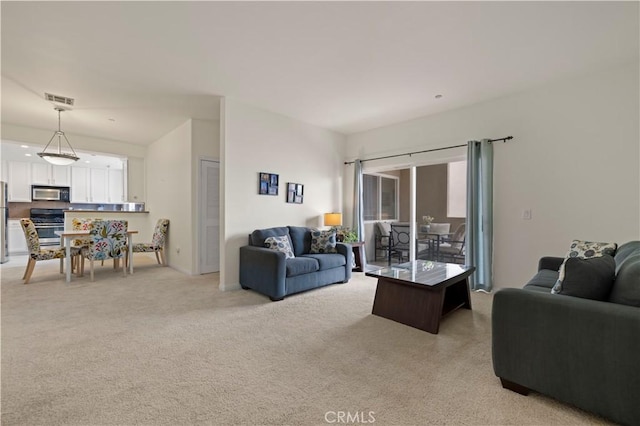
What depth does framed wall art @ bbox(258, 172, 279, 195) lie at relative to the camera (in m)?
4.31

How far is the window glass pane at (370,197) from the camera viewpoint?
568 cm

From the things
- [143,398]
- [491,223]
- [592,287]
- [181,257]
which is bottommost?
[143,398]

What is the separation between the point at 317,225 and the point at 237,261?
1.72 m

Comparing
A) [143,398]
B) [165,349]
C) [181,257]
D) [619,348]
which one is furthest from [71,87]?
[619,348]

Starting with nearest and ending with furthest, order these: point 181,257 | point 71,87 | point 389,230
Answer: point 71,87 → point 181,257 → point 389,230

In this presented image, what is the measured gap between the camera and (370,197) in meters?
5.77

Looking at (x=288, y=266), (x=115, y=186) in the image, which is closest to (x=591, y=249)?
(x=288, y=266)

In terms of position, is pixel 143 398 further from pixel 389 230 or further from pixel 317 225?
pixel 389 230

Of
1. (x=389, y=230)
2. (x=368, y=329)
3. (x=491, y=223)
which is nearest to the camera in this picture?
(x=368, y=329)

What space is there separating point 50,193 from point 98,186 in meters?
0.96

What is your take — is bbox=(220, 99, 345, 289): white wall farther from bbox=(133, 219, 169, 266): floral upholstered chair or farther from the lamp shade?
bbox=(133, 219, 169, 266): floral upholstered chair

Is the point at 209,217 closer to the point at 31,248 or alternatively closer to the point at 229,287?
the point at 229,287

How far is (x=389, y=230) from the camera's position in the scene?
18.7 ft

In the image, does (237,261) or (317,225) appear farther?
(317,225)
